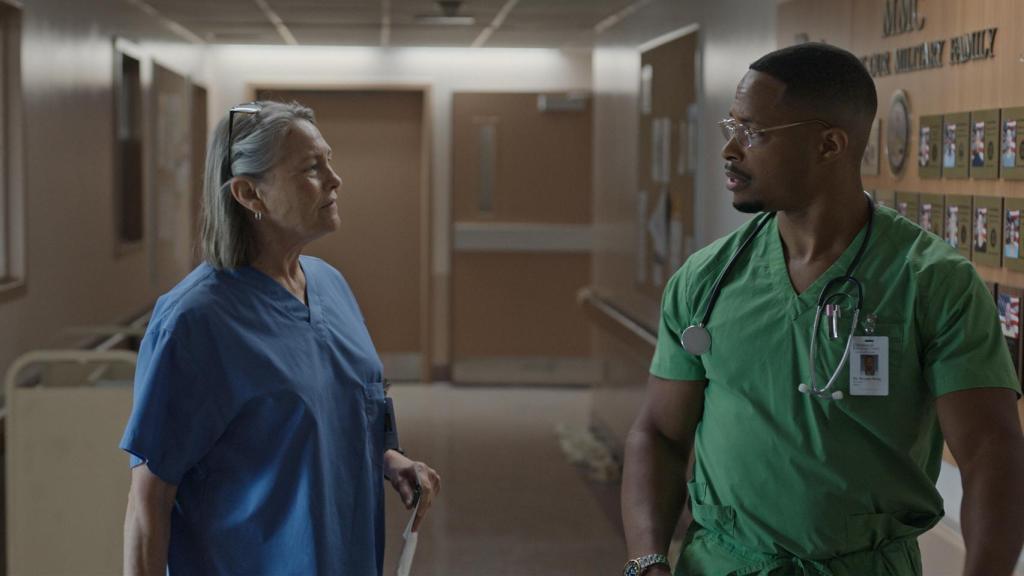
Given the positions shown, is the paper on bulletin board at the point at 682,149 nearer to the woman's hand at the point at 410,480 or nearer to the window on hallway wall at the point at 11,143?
the window on hallway wall at the point at 11,143

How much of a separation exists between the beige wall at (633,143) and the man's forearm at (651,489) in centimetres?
279

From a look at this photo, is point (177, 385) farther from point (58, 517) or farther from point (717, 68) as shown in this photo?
point (717, 68)

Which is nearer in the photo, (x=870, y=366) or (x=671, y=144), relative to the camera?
(x=870, y=366)

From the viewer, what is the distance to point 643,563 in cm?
164

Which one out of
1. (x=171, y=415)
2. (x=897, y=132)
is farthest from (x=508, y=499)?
(x=171, y=415)

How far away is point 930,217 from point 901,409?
5.38ft

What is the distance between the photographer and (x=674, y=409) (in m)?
1.72

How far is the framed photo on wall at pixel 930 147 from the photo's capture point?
300 cm

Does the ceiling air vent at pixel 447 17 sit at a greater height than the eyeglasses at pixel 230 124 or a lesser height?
greater

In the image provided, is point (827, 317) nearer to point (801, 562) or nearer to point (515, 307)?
point (801, 562)

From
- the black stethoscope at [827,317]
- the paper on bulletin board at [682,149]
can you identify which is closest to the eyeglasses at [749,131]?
the black stethoscope at [827,317]

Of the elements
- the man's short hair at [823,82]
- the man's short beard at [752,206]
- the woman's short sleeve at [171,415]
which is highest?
the man's short hair at [823,82]

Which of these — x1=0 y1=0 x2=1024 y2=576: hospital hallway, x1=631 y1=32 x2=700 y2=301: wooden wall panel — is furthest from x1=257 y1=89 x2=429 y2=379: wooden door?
x1=631 y1=32 x2=700 y2=301: wooden wall panel

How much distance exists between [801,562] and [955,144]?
1652mm
